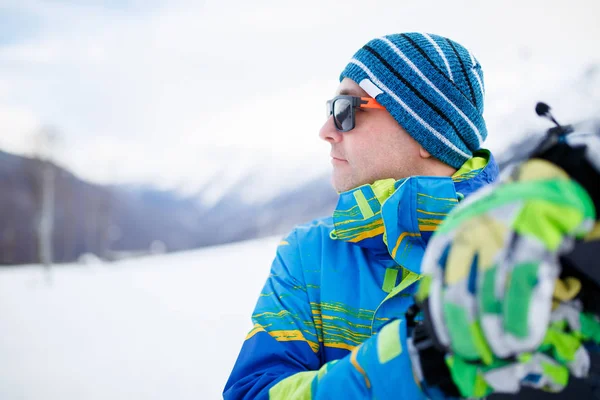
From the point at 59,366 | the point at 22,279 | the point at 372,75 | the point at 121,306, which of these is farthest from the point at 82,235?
the point at 372,75

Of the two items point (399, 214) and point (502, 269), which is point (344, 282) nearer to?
point (399, 214)

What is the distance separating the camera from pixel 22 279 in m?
10.6

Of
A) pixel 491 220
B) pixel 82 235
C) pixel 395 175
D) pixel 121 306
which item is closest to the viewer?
pixel 491 220

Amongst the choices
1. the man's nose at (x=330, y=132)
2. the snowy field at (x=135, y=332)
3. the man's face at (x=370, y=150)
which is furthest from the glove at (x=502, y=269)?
the snowy field at (x=135, y=332)

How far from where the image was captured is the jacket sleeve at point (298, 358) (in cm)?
83

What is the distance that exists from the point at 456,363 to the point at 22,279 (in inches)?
493

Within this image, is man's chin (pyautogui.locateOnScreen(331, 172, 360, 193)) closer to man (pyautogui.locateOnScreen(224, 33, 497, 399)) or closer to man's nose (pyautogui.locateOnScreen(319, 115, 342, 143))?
man (pyautogui.locateOnScreen(224, 33, 497, 399))

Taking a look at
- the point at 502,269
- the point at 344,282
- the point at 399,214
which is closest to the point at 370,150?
the point at 399,214

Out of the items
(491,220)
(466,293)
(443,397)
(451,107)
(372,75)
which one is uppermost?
(372,75)

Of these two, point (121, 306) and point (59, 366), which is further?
point (121, 306)

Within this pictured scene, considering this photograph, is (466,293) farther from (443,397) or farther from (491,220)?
(443,397)

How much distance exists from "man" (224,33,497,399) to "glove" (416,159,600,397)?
0.18 meters

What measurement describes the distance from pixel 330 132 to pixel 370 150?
0.19 m

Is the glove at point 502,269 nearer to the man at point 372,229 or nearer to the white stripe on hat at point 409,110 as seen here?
the man at point 372,229
